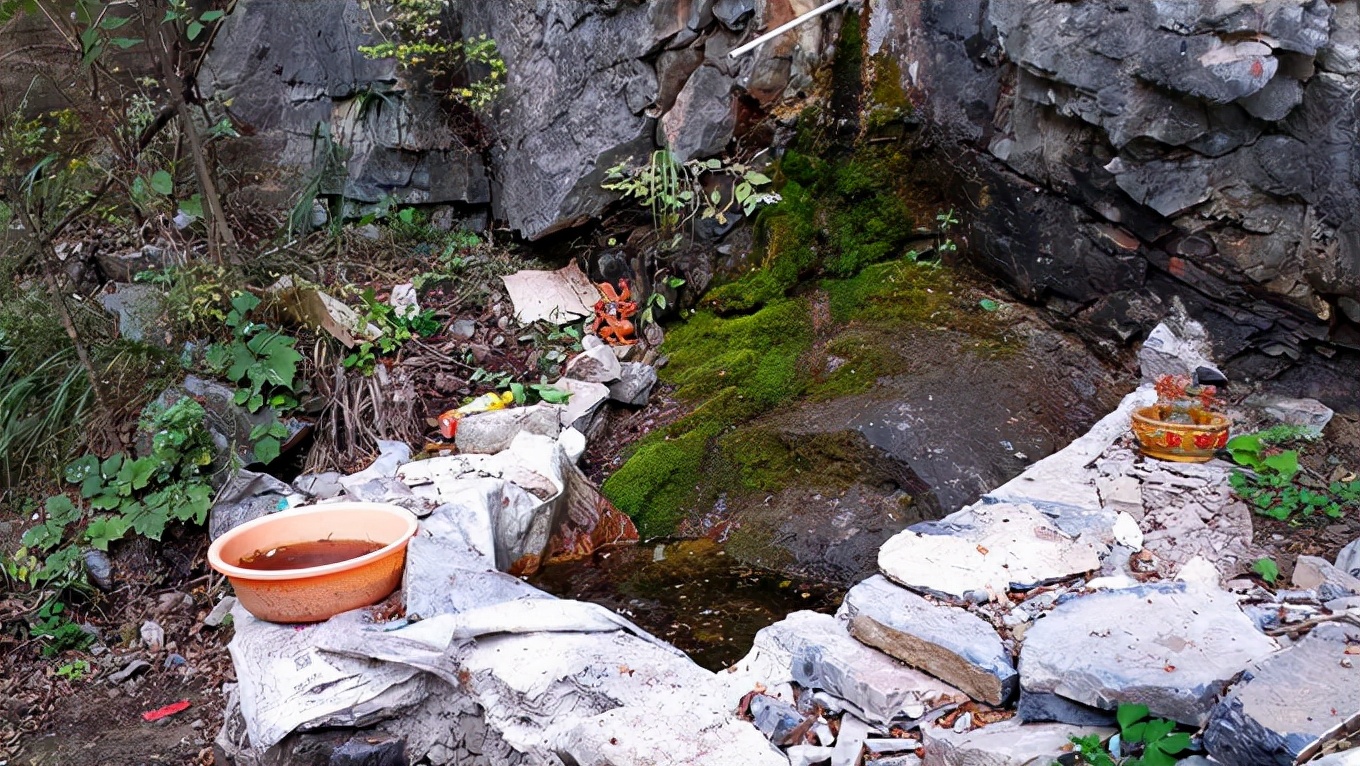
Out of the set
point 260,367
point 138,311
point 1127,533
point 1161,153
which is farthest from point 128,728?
point 1161,153

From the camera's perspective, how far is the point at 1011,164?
14.9 ft

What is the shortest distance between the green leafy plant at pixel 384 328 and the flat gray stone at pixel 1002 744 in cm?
339

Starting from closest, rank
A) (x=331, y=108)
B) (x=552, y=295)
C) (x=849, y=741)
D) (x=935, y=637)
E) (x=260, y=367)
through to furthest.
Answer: (x=849, y=741) < (x=935, y=637) < (x=260, y=367) < (x=552, y=295) < (x=331, y=108)

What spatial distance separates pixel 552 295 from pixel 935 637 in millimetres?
3446

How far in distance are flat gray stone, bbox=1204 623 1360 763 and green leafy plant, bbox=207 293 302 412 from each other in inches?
155

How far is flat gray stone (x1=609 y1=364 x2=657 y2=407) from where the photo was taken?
4.75 metres

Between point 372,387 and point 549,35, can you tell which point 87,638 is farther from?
point 549,35

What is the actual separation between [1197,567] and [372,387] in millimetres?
3594

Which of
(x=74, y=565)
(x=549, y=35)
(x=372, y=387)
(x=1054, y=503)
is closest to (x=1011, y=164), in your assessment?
(x=1054, y=503)

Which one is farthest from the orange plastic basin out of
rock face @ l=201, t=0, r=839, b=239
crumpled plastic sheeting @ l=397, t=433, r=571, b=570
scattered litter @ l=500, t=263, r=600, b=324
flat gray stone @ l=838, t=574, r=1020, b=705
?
rock face @ l=201, t=0, r=839, b=239

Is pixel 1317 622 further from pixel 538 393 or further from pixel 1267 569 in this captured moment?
pixel 538 393

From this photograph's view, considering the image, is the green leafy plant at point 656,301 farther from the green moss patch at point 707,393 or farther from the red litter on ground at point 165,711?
the red litter on ground at point 165,711

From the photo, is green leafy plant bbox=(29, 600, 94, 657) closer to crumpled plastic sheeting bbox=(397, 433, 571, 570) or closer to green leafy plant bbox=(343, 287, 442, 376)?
crumpled plastic sheeting bbox=(397, 433, 571, 570)

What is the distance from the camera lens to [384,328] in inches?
195
